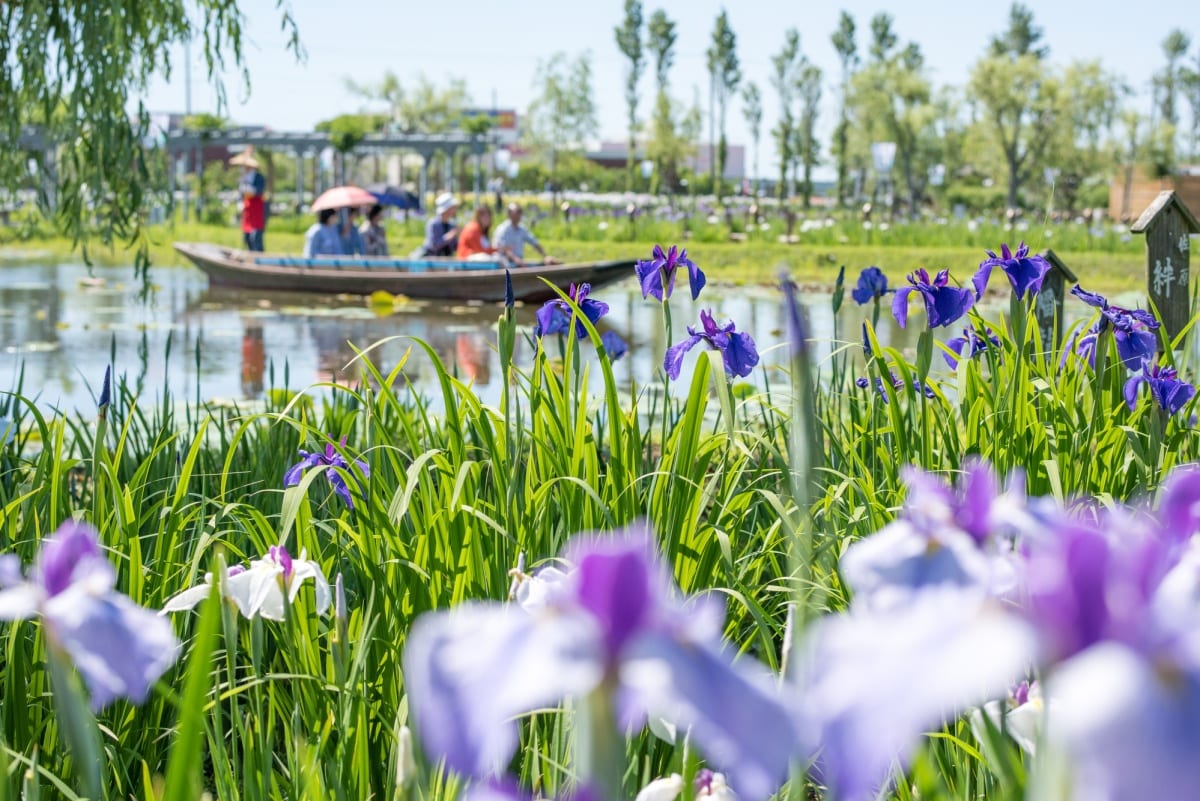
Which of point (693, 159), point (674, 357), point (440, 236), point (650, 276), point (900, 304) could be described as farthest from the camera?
point (693, 159)

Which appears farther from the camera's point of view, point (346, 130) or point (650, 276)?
point (346, 130)

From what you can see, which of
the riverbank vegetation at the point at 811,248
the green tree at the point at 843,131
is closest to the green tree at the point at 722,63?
the green tree at the point at 843,131

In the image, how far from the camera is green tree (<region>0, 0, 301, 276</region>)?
4633 millimetres

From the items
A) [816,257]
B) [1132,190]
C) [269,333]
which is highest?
[1132,190]

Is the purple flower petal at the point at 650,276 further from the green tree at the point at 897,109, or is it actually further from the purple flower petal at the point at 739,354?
the green tree at the point at 897,109

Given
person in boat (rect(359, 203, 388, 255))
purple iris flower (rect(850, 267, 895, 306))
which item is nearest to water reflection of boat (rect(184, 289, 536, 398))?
person in boat (rect(359, 203, 388, 255))

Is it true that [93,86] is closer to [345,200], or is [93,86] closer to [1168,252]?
[1168,252]

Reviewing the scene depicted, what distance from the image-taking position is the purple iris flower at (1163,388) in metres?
2.20

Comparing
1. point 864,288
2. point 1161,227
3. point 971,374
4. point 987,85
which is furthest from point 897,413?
point 987,85

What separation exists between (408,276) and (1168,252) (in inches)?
363

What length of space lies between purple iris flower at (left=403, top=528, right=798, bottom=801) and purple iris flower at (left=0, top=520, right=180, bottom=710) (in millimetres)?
229

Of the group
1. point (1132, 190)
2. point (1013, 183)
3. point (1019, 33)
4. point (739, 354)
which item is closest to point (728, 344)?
point (739, 354)

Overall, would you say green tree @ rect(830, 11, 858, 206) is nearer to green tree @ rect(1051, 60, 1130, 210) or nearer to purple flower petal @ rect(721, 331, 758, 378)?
green tree @ rect(1051, 60, 1130, 210)

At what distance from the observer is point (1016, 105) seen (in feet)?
118
